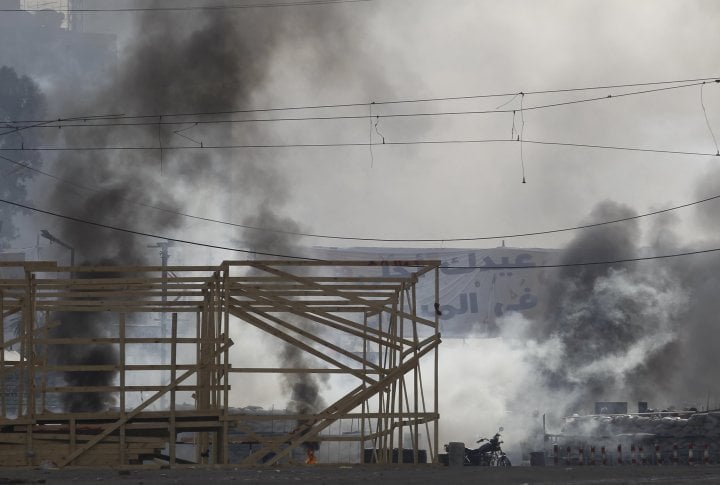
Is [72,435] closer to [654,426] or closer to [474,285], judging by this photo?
[654,426]

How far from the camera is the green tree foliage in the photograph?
95.6 metres

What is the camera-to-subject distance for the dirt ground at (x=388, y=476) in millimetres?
15938

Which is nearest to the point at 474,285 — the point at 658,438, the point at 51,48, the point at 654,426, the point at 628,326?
the point at 628,326

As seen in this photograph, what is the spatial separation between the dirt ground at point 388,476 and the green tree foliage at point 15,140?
78.8 metres

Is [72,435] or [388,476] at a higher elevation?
[72,435]

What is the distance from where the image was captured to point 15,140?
98.7 metres

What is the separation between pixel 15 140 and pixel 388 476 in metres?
87.1

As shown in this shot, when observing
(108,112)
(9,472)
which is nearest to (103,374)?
(108,112)

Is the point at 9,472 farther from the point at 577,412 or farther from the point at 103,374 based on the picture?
the point at 577,412

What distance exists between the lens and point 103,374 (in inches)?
1721

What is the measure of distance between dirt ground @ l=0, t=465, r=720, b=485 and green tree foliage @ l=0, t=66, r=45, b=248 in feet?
259

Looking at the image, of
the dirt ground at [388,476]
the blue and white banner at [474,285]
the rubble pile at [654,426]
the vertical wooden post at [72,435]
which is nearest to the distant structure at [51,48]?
the blue and white banner at [474,285]

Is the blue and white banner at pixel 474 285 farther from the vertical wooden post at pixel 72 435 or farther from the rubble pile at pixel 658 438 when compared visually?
the vertical wooden post at pixel 72 435

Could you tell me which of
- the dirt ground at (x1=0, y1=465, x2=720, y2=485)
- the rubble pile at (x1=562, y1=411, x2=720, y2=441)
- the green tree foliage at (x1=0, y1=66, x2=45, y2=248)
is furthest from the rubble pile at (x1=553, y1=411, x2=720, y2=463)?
the green tree foliage at (x1=0, y1=66, x2=45, y2=248)
